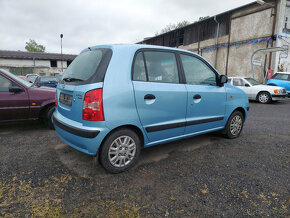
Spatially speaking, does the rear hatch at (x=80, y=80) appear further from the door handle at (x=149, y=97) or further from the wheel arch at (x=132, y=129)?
the door handle at (x=149, y=97)

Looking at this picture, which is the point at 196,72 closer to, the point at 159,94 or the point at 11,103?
the point at 159,94

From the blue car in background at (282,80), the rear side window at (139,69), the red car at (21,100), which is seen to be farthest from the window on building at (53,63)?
the rear side window at (139,69)

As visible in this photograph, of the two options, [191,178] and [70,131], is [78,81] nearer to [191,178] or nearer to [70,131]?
[70,131]

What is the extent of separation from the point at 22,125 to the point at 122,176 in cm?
383

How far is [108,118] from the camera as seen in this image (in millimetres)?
2383

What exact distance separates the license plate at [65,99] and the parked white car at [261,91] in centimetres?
1014

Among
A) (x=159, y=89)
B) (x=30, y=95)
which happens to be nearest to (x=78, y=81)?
(x=159, y=89)

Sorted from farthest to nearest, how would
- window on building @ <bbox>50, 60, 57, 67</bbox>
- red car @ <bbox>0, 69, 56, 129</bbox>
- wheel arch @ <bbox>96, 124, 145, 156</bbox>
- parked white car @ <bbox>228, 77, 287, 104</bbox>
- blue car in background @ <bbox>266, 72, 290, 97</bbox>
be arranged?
1. window on building @ <bbox>50, 60, 57, 67</bbox>
2. blue car in background @ <bbox>266, 72, 290, 97</bbox>
3. parked white car @ <bbox>228, 77, 287, 104</bbox>
4. red car @ <bbox>0, 69, 56, 129</bbox>
5. wheel arch @ <bbox>96, 124, 145, 156</bbox>

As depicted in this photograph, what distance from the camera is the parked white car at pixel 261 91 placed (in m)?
10.1

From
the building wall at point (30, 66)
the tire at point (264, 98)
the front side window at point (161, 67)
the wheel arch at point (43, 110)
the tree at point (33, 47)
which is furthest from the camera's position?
the tree at point (33, 47)

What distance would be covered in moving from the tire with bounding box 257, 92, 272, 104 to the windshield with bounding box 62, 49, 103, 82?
10216 mm

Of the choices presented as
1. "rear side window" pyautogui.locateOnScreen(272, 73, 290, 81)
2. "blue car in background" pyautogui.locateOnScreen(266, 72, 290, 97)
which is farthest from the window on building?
"rear side window" pyautogui.locateOnScreen(272, 73, 290, 81)

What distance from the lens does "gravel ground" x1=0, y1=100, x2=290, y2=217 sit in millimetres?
1972

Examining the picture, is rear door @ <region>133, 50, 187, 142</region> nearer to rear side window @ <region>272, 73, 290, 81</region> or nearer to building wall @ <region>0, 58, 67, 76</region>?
rear side window @ <region>272, 73, 290, 81</region>
